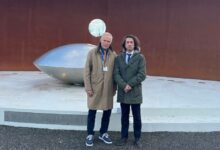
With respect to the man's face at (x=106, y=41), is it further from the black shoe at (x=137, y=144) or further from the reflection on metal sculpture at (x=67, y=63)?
the reflection on metal sculpture at (x=67, y=63)

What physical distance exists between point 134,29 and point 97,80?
19.6 ft

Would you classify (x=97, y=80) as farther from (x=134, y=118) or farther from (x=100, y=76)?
(x=134, y=118)

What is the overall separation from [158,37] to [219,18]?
171 cm

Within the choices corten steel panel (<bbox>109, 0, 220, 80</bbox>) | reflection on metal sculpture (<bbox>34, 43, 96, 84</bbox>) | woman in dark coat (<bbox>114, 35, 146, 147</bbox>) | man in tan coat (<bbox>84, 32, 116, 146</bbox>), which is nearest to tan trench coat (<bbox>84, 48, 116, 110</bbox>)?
man in tan coat (<bbox>84, 32, 116, 146</bbox>)

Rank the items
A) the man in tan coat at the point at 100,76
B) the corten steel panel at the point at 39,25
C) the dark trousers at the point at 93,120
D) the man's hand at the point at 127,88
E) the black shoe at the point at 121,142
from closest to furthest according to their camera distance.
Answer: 1. the man's hand at the point at 127,88
2. the man in tan coat at the point at 100,76
3. the dark trousers at the point at 93,120
4. the black shoe at the point at 121,142
5. the corten steel panel at the point at 39,25

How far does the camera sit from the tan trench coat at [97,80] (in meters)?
4.88

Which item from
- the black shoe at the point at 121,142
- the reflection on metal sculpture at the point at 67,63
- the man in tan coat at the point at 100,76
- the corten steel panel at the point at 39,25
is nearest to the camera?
the man in tan coat at the point at 100,76

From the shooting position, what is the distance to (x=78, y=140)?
5.30 metres

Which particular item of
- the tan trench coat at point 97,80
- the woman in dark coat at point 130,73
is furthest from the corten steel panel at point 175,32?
the tan trench coat at point 97,80

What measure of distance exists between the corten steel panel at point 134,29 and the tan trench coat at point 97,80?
5731mm

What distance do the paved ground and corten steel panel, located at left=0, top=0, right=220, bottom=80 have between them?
470 cm

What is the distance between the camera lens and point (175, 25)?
33.7ft

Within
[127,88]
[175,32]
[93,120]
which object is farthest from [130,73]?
[175,32]

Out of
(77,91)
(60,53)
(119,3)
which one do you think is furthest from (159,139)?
(119,3)
